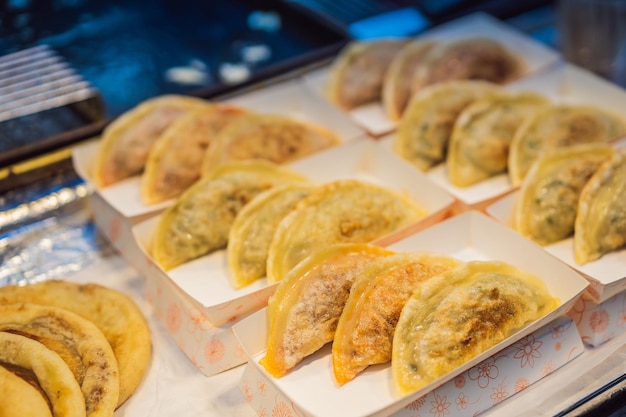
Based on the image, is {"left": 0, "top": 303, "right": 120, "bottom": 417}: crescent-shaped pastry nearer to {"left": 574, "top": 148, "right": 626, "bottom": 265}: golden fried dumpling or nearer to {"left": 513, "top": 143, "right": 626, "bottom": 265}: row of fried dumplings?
{"left": 513, "top": 143, "right": 626, "bottom": 265}: row of fried dumplings

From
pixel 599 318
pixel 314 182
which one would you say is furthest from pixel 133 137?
pixel 599 318

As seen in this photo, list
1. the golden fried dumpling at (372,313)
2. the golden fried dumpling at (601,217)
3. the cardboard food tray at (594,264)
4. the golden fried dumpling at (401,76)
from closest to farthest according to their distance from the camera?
the golden fried dumpling at (372,313) → the cardboard food tray at (594,264) → the golden fried dumpling at (601,217) → the golden fried dumpling at (401,76)

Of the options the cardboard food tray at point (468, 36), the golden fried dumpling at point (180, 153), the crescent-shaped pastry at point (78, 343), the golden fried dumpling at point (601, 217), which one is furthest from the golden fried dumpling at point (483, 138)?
the crescent-shaped pastry at point (78, 343)

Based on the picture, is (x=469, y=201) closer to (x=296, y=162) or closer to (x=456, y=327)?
(x=296, y=162)

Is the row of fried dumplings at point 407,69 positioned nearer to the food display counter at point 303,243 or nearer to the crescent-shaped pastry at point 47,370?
the food display counter at point 303,243

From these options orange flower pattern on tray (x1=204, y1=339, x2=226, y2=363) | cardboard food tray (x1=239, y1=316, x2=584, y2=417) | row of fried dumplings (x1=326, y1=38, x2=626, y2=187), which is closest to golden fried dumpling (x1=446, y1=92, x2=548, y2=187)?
row of fried dumplings (x1=326, y1=38, x2=626, y2=187)

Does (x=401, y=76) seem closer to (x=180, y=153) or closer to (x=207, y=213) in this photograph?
(x=180, y=153)
